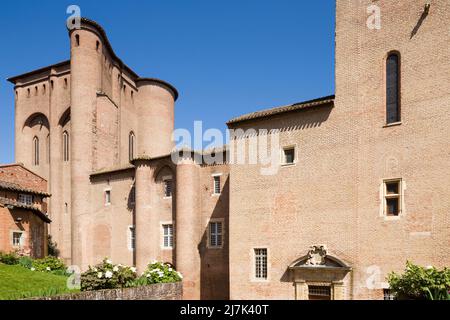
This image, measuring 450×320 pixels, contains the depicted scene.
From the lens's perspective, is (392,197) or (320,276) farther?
(320,276)

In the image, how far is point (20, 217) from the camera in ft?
94.4

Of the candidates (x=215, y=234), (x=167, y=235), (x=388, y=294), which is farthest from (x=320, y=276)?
(x=167, y=235)

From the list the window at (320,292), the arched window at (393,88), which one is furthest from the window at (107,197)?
the arched window at (393,88)

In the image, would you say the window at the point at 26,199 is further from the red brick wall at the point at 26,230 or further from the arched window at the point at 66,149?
the arched window at the point at 66,149

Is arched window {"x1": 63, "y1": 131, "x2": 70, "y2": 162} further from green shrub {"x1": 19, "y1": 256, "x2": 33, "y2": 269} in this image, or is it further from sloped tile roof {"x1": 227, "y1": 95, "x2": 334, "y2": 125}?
sloped tile roof {"x1": 227, "y1": 95, "x2": 334, "y2": 125}

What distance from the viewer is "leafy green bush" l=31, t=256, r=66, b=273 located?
27820 mm

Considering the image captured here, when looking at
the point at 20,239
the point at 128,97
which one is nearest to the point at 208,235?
the point at 20,239

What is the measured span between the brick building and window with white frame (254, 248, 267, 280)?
57.6 feet

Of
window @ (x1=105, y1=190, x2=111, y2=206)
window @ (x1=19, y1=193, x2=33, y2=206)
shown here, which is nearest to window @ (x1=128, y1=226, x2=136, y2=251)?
window @ (x1=105, y1=190, x2=111, y2=206)

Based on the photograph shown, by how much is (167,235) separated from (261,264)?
10.00 metres

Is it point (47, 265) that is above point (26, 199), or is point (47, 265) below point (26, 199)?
below

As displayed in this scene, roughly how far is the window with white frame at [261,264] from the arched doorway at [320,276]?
1674 mm

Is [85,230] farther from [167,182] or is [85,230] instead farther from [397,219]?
[397,219]

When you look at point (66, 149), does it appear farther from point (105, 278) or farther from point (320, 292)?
point (320, 292)
